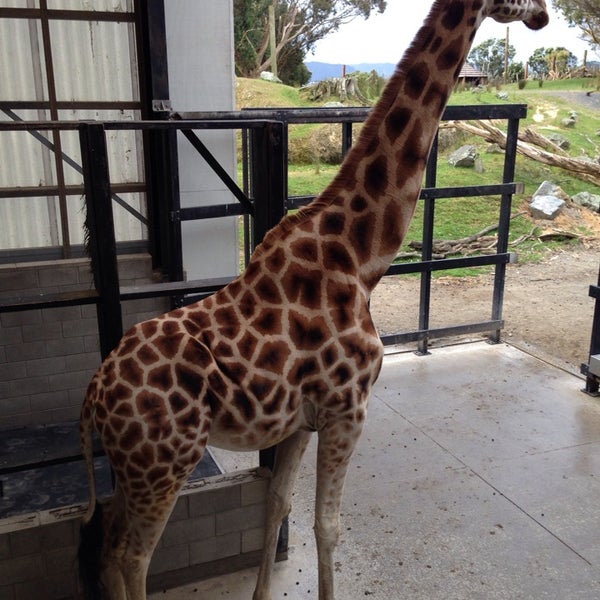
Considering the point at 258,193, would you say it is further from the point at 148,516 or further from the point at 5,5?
the point at 5,5

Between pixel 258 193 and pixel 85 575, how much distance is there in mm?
1610

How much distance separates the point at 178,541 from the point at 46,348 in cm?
216

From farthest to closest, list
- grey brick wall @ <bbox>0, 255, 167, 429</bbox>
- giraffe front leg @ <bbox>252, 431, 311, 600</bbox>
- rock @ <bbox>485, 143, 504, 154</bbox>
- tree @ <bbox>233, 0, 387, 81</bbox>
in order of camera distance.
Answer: tree @ <bbox>233, 0, 387, 81</bbox> < rock @ <bbox>485, 143, 504, 154</bbox> < grey brick wall @ <bbox>0, 255, 167, 429</bbox> < giraffe front leg @ <bbox>252, 431, 311, 600</bbox>

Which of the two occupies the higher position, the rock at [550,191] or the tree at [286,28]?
the tree at [286,28]

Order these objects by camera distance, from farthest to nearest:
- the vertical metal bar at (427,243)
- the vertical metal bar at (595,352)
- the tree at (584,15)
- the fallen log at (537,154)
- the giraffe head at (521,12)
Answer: the tree at (584,15) → the fallen log at (537,154) → the vertical metal bar at (427,243) → the vertical metal bar at (595,352) → the giraffe head at (521,12)

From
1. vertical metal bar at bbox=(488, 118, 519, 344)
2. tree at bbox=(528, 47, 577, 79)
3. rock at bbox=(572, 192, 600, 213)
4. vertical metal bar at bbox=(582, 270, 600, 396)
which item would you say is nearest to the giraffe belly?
vertical metal bar at bbox=(582, 270, 600, 396)

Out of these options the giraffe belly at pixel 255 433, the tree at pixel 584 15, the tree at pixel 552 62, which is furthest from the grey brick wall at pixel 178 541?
the tree at pixel 552 62

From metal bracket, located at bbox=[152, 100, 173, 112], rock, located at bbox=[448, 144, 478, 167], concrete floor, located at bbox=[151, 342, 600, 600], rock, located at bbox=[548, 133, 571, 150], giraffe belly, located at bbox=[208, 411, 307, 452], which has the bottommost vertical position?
concrete floor, located at bbox=[151, 342, 600, 600]

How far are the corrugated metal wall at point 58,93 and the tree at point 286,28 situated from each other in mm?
16486

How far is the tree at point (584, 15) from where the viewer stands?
1742 centimetres

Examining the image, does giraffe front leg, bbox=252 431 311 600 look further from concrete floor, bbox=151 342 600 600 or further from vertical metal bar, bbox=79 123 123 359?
vertical metal bar, bbox=79 123 123 359

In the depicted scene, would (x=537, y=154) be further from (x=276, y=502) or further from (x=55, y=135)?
(x=276, y=502)

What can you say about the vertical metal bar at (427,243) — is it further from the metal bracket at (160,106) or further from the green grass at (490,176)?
the green grass at (490,176)

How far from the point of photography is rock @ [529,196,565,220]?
1105 cm
